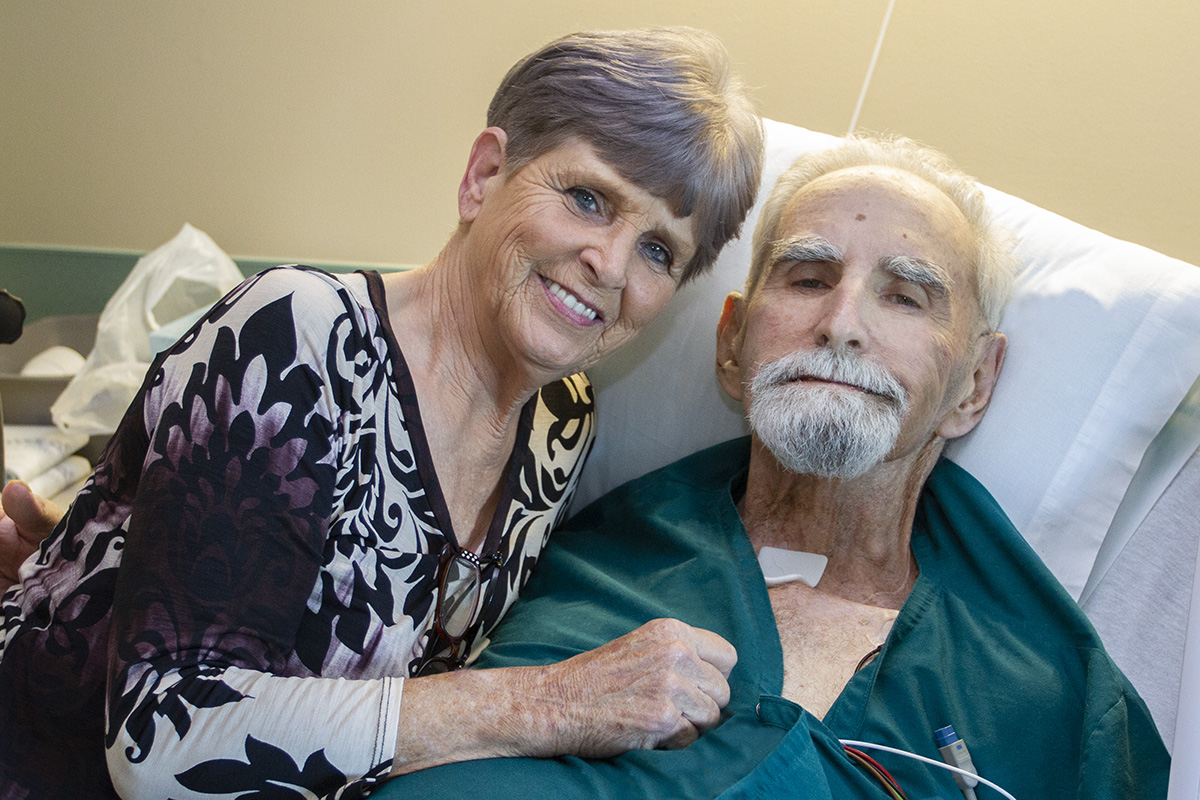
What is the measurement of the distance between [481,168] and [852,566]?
774mm

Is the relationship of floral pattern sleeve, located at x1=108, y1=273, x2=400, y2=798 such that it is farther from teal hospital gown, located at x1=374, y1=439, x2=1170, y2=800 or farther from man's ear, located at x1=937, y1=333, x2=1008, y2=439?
man's ear, located at x1=937, y1=333, x2=1008, y2=439

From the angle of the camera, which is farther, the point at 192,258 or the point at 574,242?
the point at 192,258

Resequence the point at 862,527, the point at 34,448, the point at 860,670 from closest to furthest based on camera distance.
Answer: the point at 860,670 < the point at 862,527 < the point at 34,448

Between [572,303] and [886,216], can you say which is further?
[886,216]

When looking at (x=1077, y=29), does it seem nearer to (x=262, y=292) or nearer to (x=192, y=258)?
(x=262, y=292)

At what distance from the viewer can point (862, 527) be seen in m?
1.32

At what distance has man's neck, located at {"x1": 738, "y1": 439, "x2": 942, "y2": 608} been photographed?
1.30 metres

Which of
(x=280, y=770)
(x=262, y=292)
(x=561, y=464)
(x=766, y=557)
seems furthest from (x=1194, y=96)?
(x=280, y=770)

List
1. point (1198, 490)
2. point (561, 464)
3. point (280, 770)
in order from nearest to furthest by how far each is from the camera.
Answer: point (280, 770) → point (1198, 490) → point (561, 464)

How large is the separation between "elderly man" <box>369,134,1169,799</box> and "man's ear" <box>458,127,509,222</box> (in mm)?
439

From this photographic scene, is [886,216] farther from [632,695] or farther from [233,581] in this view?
[233,581]

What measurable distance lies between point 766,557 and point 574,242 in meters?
0.56

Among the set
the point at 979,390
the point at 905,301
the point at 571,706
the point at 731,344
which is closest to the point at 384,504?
the point at 571,706

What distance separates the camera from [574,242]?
1.12 metres
